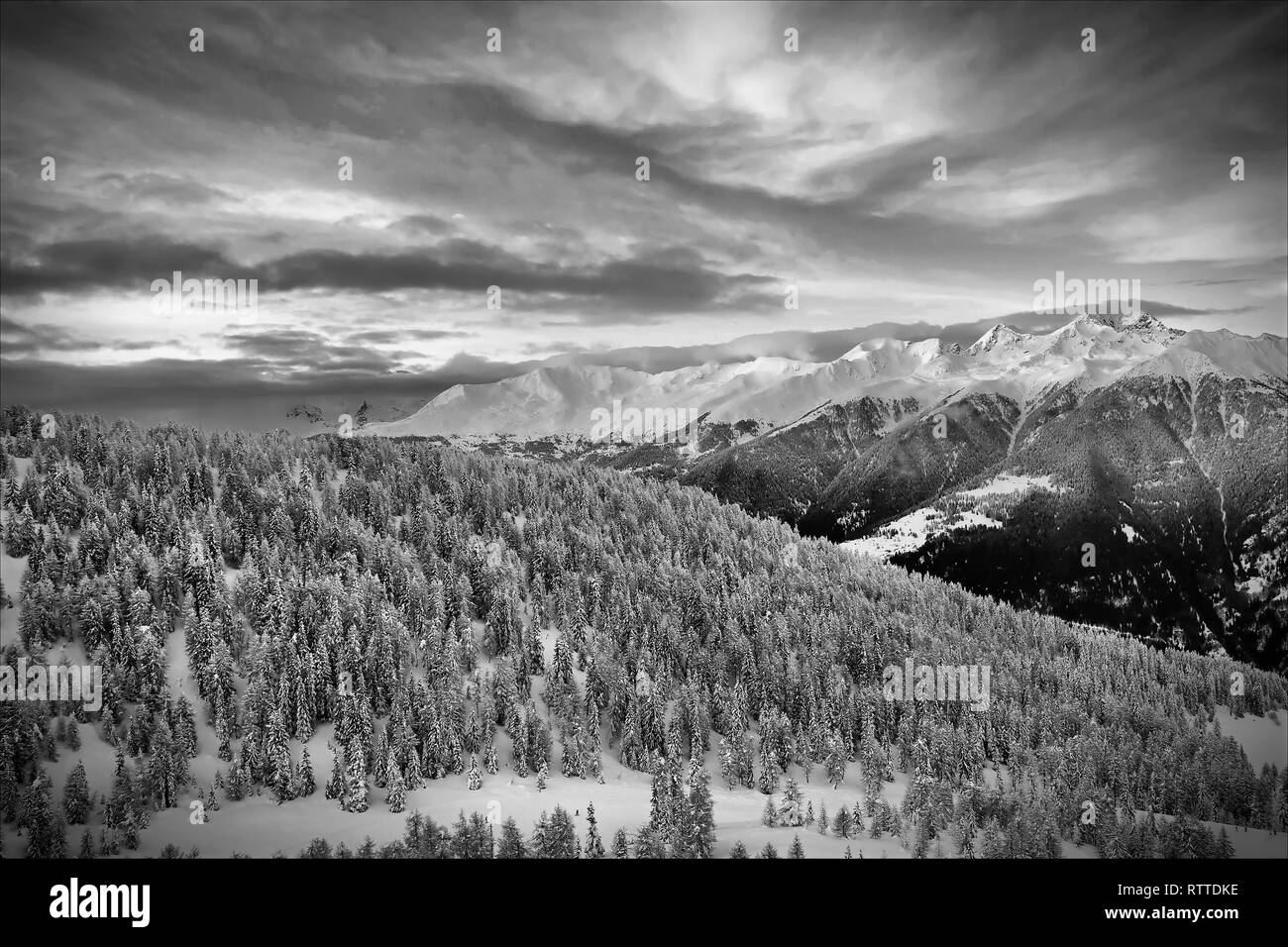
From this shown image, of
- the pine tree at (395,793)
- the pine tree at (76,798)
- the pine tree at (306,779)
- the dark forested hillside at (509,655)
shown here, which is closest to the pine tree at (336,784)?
the dark forested hillside at (509,655)

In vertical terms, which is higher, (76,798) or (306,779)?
(76,798)

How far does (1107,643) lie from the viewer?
177 m

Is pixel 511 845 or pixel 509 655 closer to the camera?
pixel 511 845

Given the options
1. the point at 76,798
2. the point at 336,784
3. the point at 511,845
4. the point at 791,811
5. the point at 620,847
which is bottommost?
the point at 791,811

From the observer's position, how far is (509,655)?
116688 mm

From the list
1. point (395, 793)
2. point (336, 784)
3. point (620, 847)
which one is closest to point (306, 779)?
point (336, 784)

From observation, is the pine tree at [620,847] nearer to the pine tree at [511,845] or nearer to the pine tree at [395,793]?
the pine tree at [511,845]

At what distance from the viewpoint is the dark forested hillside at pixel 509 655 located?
291 ft

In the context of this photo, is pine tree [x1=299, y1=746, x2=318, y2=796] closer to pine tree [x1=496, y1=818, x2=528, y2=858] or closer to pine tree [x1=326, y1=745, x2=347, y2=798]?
pine tree [x1=326, y1=745, x2=347, y2=798]

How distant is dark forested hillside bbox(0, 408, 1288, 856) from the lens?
291 feet

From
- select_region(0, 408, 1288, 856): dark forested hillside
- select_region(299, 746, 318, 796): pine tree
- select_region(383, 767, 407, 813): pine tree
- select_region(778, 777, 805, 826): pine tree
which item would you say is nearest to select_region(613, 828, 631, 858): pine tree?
select_region(0, 408, 1288, 856): dark forested hillside

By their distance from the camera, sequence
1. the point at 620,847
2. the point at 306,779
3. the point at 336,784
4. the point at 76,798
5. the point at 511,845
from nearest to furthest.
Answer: the point at 511,845 < the point at 620,847 < the point at 76,798 < the point at 336,784 < the point at 306,779

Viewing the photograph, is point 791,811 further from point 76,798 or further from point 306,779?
point 76,798

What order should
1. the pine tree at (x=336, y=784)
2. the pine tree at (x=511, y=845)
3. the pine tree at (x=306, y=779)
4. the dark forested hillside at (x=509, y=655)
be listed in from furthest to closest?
the dark forested hillside at (x=509, y=655), the pine tree at (x=306, y=779), the pine tree at (x=336, y=784), the pine tree at (x=511, y=845)
